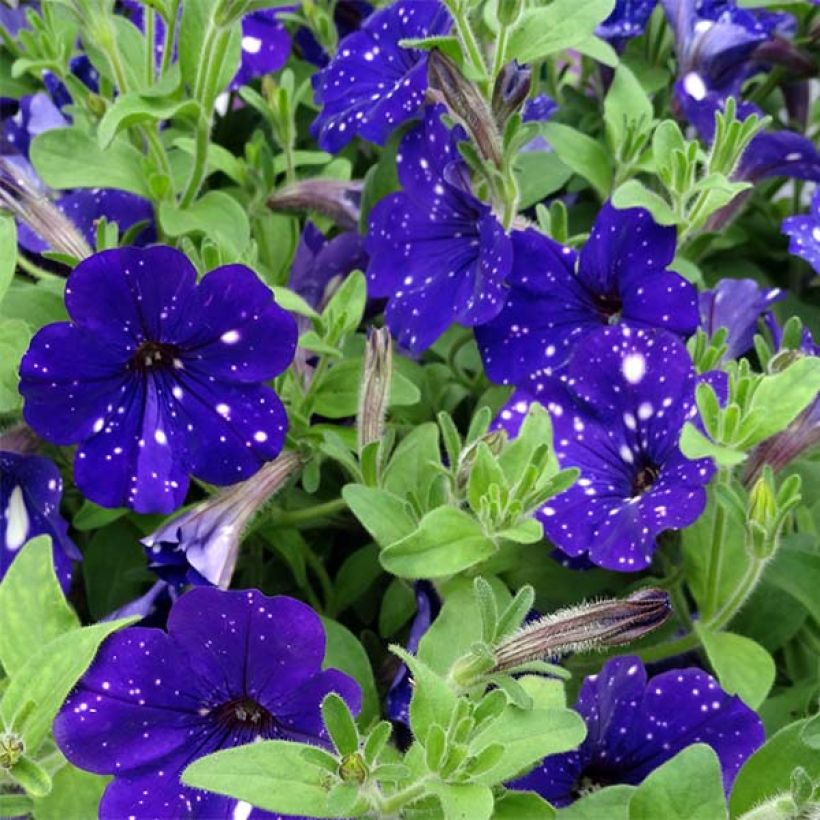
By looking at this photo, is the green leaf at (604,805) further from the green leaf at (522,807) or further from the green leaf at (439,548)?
the green leaf at (439,548)

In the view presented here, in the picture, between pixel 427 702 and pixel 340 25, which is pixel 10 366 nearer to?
pixel 427 702

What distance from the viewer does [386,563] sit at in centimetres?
65

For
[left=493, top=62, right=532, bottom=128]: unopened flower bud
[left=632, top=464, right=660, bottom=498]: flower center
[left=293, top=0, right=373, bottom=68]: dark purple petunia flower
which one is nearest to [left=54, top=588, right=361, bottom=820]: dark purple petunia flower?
[left=632, top=464, right=660, bottom=498]: flower center

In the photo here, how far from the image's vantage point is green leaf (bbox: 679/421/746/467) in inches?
25.4

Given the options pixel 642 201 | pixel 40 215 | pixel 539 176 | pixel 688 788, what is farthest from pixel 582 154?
pixel 688 788

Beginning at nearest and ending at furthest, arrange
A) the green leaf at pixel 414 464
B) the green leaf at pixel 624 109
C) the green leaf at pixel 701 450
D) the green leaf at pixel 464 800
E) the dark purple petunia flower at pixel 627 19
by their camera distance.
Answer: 1. the green leaf at pixel 464 800
2. the green leaf at pixel 701 450
3. the green leaf at pixel 414 464
4. the green leaf at pixel 624 109
5. the dark purple petunia flower at pixel 627 19

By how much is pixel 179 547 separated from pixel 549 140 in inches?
15.1

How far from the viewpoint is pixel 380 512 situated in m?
0.69

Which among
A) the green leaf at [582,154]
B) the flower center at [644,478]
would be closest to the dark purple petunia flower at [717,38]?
the green leaf at [582,154]

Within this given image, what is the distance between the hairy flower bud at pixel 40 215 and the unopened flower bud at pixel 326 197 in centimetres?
19

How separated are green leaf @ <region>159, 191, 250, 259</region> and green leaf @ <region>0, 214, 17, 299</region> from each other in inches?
5.0

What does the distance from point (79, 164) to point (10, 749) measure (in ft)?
1.32

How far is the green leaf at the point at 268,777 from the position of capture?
542mm

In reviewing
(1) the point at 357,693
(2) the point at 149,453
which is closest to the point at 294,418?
(2) the point at 149,453
